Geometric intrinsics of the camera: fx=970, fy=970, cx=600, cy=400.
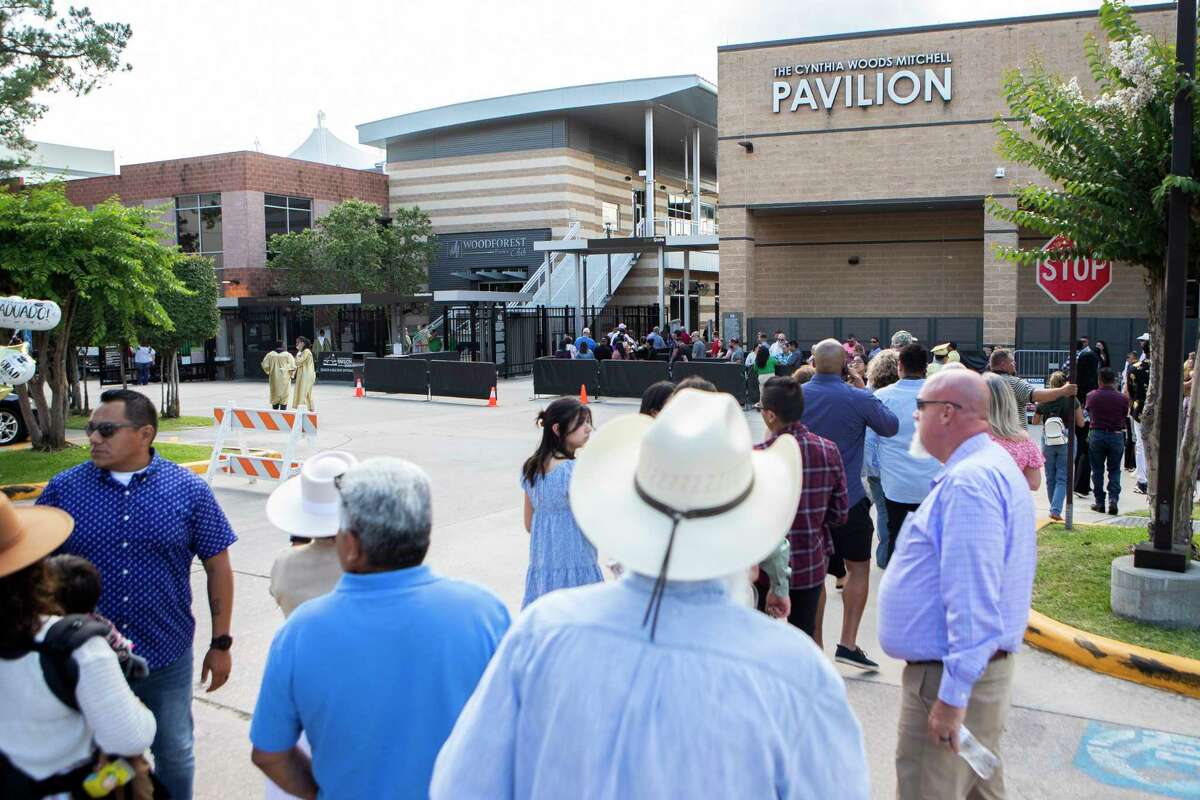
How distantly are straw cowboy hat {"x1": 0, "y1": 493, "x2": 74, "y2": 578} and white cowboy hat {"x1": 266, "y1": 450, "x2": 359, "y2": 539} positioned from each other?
65cm

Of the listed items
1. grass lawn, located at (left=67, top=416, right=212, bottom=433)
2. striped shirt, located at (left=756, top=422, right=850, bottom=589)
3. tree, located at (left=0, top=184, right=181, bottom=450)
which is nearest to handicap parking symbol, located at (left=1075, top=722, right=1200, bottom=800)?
striped shirt, located at (left=756, top=422, right=850, bottom=589)

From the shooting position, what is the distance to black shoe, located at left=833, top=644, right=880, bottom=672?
585 centimetres

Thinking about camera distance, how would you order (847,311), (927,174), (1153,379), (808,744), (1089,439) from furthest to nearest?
(847,311) < (927,174) < (1089,439) < (1153,379) < (808,744)

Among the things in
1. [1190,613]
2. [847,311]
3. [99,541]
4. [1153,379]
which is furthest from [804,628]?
[847,311]

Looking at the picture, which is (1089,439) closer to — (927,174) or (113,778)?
(113,778)

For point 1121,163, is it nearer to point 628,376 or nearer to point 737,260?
point 628,376

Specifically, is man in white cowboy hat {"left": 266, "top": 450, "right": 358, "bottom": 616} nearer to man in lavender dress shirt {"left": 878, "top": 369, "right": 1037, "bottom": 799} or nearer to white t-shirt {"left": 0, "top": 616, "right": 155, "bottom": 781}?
white t-shirt {"left": 0, "top": 616, "right": 155, "bottom": 781}

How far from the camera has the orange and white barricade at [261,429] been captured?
38.1 feet

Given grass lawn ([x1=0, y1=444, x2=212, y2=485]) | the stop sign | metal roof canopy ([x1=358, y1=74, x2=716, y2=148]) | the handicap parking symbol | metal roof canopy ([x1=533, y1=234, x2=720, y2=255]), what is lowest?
the handicap parking symbol

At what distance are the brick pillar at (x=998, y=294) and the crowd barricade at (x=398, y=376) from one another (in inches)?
585

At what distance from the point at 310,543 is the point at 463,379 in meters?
20.6

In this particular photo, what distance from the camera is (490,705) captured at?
6.04 feet

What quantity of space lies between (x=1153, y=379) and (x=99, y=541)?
7.54m

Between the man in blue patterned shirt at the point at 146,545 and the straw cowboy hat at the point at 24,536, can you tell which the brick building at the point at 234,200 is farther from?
the straw cowboy hat at the point at 24,536
